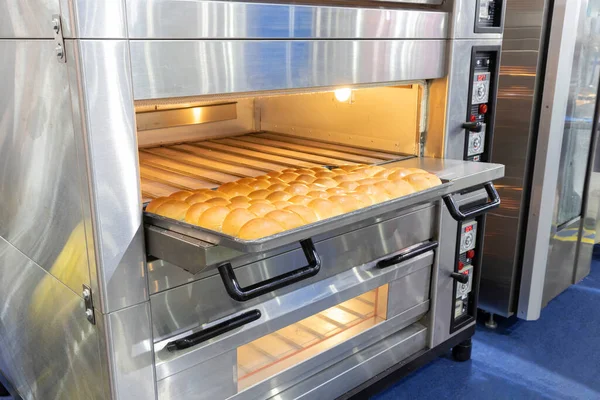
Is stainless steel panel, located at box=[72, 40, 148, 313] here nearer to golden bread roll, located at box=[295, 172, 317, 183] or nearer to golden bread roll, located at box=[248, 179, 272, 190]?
golden bread roll, located at box=[248, 179, 272, 190]

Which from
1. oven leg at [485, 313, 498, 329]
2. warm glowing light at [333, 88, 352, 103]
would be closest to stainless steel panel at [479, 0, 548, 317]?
oven leg at [485, 313, 498, 329]

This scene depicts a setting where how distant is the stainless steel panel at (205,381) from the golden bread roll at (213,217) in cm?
47

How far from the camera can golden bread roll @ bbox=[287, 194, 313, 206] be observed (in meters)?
1.58

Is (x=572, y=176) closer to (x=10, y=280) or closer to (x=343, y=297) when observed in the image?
(x=343, y=297)

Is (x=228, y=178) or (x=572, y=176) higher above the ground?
(x=228, y=178)

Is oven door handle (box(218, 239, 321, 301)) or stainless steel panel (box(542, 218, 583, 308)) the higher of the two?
oven door handle (box(218, 239, 321, 301))

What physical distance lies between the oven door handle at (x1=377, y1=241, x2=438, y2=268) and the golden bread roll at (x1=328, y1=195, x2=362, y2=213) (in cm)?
55

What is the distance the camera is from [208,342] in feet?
5.41

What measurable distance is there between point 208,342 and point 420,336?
1.14 metres

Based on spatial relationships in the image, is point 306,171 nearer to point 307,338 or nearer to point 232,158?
point 232,158

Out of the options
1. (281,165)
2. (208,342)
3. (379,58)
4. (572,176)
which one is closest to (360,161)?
(281,165)

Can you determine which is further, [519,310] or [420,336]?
[519,310]

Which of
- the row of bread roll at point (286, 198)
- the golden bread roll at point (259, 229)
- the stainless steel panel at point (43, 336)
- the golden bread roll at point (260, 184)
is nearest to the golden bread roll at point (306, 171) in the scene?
the row of bread roll at point (286, 198)

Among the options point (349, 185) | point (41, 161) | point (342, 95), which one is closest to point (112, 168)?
point (41, 161)
